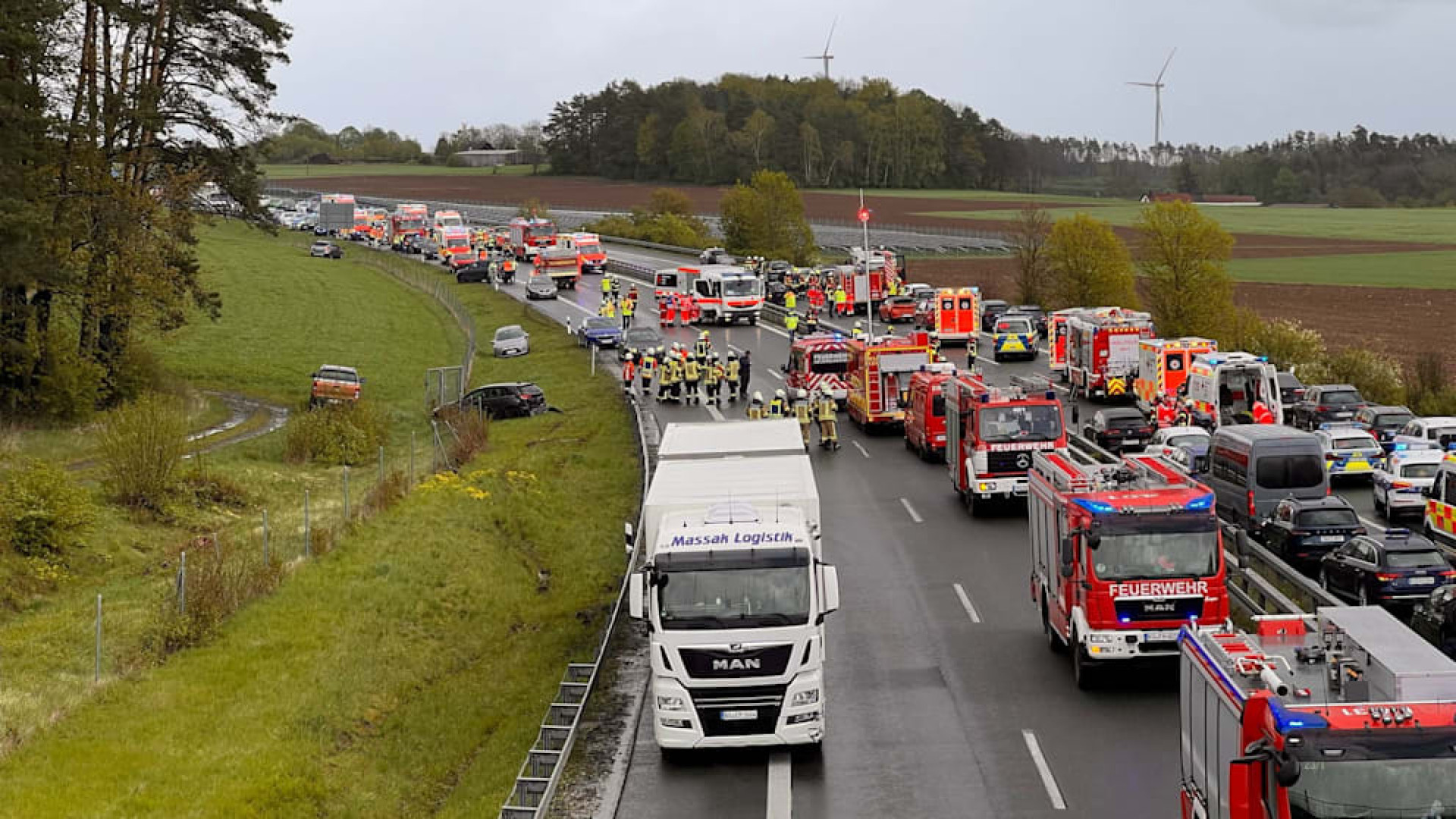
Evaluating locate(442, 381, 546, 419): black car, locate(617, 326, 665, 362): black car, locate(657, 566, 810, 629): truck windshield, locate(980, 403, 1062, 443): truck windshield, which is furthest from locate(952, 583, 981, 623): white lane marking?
locate(617, 326, 665, 362): black car

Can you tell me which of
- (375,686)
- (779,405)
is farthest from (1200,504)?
(779,405)

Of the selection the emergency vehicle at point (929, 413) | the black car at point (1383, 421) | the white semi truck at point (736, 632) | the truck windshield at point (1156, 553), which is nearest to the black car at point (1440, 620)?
the truck windshield at point (1156, 553)

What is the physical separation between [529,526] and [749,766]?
18802 mm

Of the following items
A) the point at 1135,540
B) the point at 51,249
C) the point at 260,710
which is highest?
the point at 51,249

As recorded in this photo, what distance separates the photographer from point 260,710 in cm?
2241

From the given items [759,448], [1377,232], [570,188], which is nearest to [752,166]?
[570,188]

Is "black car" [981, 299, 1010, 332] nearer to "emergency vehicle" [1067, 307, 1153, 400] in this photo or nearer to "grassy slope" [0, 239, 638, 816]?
"emergency vehicle" [1067, 307, 1153, 400]

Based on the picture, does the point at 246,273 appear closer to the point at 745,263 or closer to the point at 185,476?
the point at 745,263

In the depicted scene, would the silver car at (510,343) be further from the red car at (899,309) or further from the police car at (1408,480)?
the police car at (1408,480)

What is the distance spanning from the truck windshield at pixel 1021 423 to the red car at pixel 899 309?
42.2 m

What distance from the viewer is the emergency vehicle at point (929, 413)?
3984 cm

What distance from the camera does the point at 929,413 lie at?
4022 cm

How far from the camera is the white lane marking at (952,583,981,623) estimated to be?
25.3 metres

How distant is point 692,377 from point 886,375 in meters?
8.59
